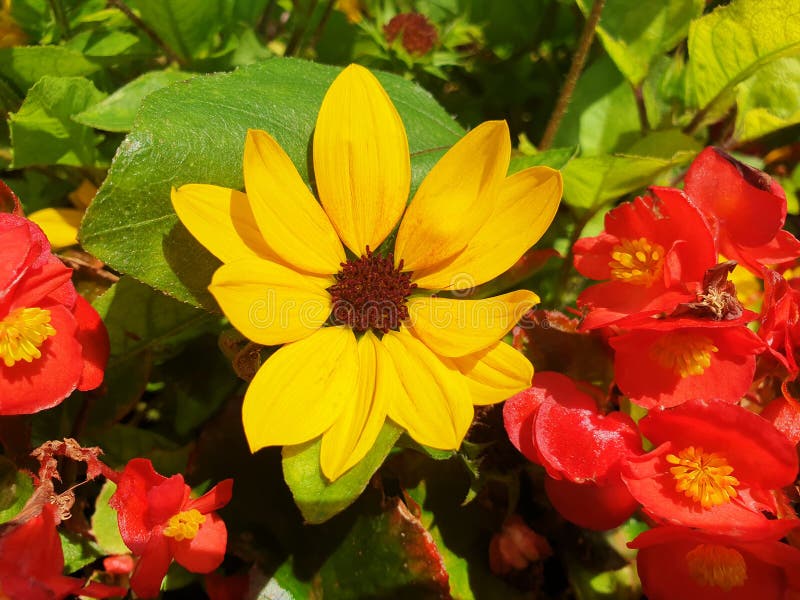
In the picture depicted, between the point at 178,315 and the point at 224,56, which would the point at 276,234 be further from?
the point at 224,56

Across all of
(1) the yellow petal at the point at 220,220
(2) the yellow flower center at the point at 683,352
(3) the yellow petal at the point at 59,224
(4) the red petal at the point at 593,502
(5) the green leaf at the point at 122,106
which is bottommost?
(3) the yellow petal at the point at 59,224

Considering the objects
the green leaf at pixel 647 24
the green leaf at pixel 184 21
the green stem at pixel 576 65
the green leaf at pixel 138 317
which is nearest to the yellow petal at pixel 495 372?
the green leaf at pixel 138 317

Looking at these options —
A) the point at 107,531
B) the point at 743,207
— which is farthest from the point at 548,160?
the point at 107,531

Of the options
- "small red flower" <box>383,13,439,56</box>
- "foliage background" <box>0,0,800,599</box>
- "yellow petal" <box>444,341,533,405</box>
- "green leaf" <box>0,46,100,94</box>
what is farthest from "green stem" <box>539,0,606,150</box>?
"green leaf" <box>0,46,100,94</box>

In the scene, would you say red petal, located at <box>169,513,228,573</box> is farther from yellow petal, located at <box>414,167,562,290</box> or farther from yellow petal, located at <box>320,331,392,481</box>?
yellow petal, located at <box>414,167,562,290</box>

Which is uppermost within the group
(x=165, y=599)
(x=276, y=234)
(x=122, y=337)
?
(x=276, y=234)

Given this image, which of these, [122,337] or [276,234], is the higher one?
[276,234]

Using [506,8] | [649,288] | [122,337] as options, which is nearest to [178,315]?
[122,337]

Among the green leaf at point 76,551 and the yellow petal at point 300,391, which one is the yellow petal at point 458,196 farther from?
the green leaf at point 76,551
